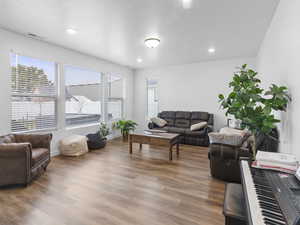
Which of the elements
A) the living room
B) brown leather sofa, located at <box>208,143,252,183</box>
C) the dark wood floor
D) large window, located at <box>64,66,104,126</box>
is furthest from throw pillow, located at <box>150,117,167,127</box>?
brown leather sofa, located at <box>208,143,252,183</box>

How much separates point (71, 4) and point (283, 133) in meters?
3.31

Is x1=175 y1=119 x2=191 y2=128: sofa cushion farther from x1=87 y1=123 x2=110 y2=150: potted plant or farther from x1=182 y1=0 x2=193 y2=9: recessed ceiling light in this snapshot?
x1=182 y1=0 x2=193 y2=9: recessed ceiling light

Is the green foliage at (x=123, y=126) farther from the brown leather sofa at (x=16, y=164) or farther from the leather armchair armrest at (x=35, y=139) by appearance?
the brown leather sofa at (x=16, y=164)

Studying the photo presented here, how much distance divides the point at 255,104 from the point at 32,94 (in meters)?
4.24

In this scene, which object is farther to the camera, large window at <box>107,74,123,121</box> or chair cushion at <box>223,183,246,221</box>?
large window at <box>107,74,123,121</box>

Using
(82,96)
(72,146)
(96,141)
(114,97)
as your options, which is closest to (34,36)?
(82,96)

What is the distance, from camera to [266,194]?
1015 millimetres

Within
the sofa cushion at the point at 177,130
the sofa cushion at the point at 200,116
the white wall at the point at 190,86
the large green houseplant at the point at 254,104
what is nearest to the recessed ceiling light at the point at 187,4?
the large green houseplant at the point at 254,104

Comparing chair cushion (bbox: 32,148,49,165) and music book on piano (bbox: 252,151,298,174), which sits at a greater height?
music book on piano (bbox: 252,151,298,174)

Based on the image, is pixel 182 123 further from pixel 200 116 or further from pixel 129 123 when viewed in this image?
pixel 129 123

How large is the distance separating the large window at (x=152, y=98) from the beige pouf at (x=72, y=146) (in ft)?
10.5

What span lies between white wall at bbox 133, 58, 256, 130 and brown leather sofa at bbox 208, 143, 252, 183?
294 cm

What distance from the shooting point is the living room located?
1.92 metres

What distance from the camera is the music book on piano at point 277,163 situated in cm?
132
